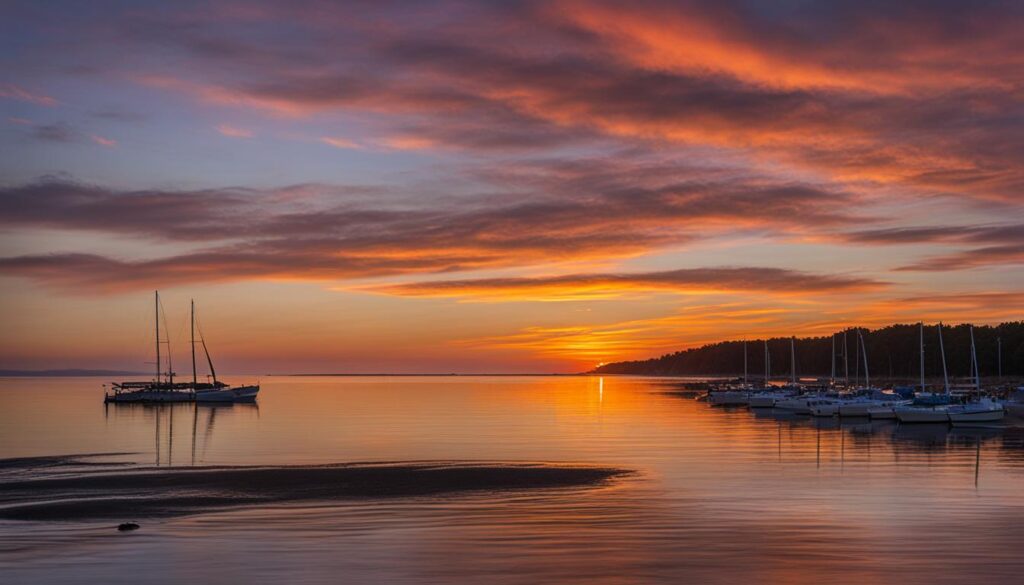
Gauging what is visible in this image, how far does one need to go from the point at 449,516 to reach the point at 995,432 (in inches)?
2568

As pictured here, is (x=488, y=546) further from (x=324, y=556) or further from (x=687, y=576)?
(x=687, y=576)

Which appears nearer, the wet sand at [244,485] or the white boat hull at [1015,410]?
the wet sand at [244,485]

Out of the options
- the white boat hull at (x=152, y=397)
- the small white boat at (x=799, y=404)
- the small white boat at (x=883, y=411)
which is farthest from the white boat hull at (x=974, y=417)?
the white boat hull at (x=152, y=397)

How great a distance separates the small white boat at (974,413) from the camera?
9244cm

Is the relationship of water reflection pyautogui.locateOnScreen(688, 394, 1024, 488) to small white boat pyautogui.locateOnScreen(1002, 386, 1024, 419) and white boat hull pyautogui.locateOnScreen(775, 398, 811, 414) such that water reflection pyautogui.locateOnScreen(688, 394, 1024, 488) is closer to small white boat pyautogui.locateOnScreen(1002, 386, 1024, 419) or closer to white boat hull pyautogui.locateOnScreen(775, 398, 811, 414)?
white boat hull pyautogui.locateOnScreen(775, 398, 811, 414)

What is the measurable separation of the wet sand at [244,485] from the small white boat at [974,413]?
172 feet

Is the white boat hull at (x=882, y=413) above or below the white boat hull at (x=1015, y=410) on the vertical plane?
above

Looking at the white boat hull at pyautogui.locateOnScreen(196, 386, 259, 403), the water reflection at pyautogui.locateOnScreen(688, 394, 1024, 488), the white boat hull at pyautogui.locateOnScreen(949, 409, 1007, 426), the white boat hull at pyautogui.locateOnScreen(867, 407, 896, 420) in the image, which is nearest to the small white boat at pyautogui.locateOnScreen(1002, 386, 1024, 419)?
the water reflection at pyautogui.locateOnScreen(688, 394, 1024, 488)

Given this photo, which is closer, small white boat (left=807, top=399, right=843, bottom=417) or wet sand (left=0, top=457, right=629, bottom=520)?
wet sand (left=0, top=457, right=629, bottom=520)

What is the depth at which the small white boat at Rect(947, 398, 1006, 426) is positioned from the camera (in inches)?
3639

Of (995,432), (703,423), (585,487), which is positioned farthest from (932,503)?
(703,423)

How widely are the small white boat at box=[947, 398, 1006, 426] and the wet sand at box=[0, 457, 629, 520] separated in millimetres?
52550

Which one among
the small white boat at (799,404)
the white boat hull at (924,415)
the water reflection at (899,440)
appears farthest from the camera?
the small white boat at (799,404)

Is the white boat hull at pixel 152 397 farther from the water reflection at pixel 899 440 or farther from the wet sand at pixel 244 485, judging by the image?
the wet sand at pixel 244 485
